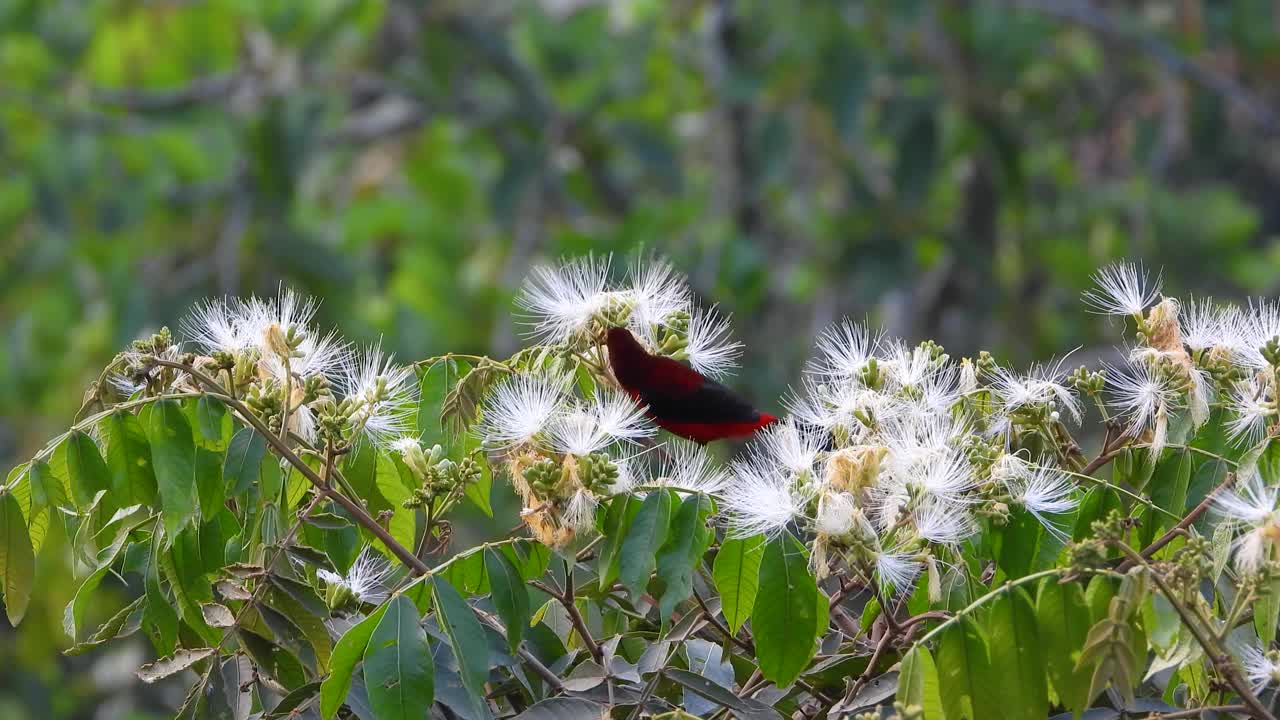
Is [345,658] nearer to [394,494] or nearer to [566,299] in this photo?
[394,494]

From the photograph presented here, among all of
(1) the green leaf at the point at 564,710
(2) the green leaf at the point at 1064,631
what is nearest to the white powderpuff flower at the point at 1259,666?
(2) the green leaf at the point at 1064,631

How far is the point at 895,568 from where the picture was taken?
1621 mm

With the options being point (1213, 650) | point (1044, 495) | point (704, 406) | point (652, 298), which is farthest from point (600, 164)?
point (1213, 650)

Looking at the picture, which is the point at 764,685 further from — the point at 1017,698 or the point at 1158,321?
the point at 1158,321

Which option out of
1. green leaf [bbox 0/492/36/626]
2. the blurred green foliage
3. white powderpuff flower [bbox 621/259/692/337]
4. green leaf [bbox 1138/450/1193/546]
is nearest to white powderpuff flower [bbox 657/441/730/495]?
white powderpuff flower [bbox 621/259/692/337]

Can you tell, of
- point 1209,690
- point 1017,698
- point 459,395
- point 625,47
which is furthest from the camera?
point 625,47

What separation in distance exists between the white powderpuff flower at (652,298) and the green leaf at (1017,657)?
738 millimetres

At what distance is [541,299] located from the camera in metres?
2.16

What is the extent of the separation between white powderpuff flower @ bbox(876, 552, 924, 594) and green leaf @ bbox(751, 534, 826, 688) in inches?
3.6

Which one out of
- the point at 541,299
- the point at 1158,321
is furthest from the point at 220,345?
the point at 1158,321

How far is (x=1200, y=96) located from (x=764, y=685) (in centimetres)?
789

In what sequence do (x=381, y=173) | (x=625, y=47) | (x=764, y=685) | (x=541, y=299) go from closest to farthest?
(x=764, y=685) → (x=541, y=299) → (x=625, y=47) → (x=381, y=173)

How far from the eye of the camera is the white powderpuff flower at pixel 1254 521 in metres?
1.51

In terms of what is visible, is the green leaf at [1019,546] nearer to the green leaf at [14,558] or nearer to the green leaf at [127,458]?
the green leaf at [127,458]
